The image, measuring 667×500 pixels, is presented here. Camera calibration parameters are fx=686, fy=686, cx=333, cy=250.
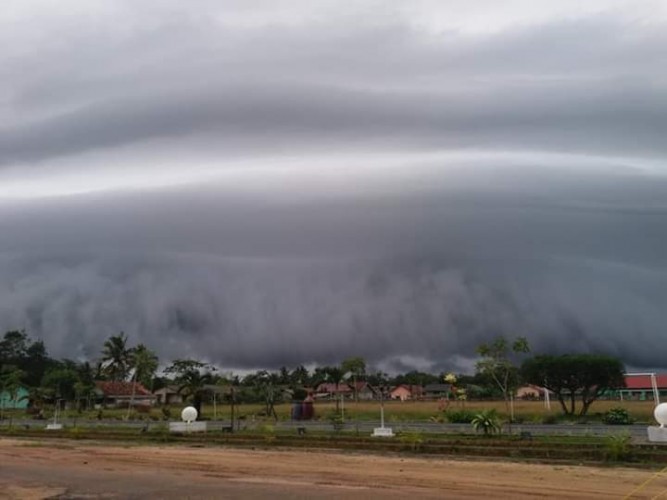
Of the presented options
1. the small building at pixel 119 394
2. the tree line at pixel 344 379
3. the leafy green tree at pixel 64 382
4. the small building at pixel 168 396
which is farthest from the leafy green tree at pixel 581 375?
the leafy green tree at pixel 64 382

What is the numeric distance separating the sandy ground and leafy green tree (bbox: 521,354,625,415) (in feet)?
131

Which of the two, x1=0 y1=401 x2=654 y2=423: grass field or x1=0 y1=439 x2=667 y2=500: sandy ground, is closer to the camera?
x1=0 y1=439 x2=667 y2=500: sandy ground

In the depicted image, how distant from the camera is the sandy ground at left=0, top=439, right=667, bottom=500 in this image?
57.0 feet

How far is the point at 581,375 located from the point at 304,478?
48000 millimetres

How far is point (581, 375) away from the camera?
205 feet

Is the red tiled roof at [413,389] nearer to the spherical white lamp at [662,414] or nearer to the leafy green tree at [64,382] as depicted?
the leafy green tree at [64,382]

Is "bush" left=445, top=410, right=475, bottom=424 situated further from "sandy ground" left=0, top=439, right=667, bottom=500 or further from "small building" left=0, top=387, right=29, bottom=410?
"small building" left=0, top=387, right=29, bottom=410

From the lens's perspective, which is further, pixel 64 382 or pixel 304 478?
pixel 64 382

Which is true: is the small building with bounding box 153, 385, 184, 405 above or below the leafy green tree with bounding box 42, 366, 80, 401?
below

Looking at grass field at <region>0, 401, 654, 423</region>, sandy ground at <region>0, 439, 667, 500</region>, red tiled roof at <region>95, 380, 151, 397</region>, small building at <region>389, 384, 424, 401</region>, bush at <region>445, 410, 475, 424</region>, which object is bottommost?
sandy ground at <region>0, 439, 667, 500</region>

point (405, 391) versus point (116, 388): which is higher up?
point (116, 388)

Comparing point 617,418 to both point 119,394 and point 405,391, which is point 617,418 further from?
point 405,391

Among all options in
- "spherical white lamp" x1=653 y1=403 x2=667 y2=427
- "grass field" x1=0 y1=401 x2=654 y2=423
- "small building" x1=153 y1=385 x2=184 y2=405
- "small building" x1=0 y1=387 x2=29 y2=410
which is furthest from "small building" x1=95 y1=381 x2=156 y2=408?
"spherical white lamp" x1=653 y1=403 x2=667 y2=427

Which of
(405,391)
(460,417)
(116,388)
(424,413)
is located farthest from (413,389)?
(460,417)
